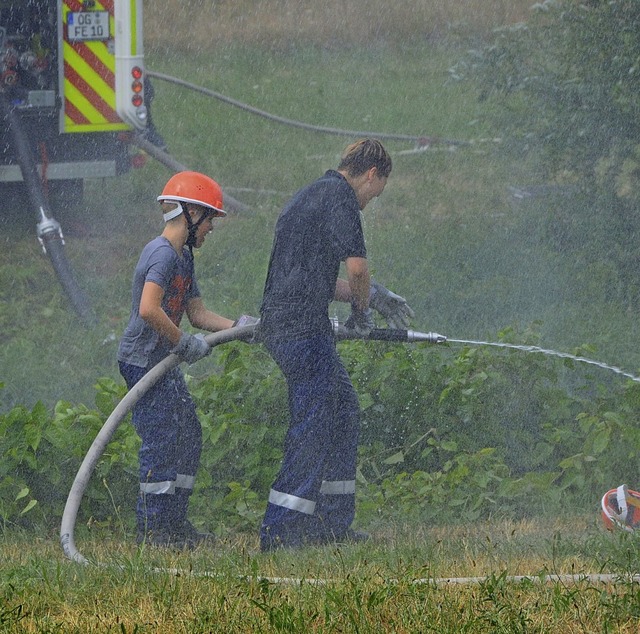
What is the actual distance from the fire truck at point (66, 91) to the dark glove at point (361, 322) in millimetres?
4020

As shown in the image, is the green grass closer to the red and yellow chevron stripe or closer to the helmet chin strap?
the helmet chin strap

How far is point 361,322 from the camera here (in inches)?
167

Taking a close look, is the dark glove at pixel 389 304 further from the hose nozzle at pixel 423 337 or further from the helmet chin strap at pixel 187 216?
the helmet chin strap at pixel 187 216

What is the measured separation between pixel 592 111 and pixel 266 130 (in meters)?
4.87

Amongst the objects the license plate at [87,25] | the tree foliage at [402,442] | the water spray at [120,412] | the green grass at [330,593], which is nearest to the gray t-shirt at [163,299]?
the water spray at [120,412]

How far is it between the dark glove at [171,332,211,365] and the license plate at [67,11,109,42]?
458 cm

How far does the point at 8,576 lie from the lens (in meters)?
3.22

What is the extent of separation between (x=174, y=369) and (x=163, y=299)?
0.29 meters

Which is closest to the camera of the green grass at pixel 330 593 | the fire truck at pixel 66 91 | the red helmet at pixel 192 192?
the green grass at pixel 330 593

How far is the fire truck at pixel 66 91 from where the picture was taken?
7.76m

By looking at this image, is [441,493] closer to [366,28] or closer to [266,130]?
[266,130]

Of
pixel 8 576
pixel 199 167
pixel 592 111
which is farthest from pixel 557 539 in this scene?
pixel 199 167

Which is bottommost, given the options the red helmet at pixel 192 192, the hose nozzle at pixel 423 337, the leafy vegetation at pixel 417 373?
the leafy vegetation at pixel 417 373

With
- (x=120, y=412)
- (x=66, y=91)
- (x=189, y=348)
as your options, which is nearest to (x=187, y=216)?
(x=189, y=348)
